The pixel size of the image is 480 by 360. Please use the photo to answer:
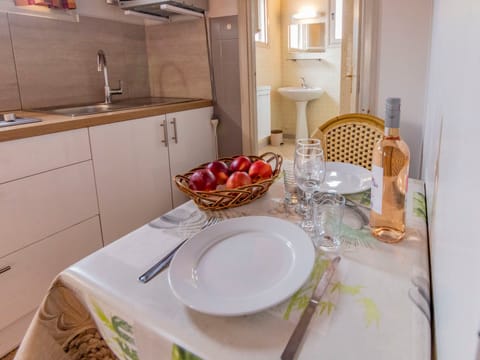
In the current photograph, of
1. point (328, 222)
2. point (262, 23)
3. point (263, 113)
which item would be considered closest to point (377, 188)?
point (328, 222)

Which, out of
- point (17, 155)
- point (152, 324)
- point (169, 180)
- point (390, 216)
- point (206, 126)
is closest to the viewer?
point (152, 324)

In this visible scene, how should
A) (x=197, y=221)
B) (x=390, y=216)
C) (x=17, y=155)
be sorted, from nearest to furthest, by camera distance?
(x=390, y=216)
(x=197, y=221)
(x=17, y=155)

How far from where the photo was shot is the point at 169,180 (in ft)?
7.47

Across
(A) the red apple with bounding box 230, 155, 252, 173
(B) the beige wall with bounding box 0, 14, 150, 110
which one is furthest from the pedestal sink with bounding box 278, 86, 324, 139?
(A) the red apple with bounding box 230, 155, 252, 173

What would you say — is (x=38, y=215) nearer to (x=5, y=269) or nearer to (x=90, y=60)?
(x=5, y=269)

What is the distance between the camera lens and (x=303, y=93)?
4.62 meters

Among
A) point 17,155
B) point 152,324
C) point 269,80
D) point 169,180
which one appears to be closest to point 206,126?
point 169,180

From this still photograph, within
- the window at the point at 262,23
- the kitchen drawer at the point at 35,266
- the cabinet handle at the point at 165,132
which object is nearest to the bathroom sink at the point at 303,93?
the window at the point at 262,23

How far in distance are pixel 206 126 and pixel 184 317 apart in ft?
7.06

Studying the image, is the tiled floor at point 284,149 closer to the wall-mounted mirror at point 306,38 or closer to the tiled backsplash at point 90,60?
the wall-mounted mirror at point 306,38

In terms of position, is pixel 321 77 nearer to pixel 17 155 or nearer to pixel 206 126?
pixel 206 126

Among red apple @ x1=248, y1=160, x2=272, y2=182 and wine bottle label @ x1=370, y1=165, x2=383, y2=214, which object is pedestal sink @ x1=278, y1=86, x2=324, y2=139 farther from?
wine bottle label @ x1=370, y1=165, x2=383, y2=214

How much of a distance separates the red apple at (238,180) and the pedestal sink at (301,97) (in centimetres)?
394

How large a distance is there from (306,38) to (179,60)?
9.19 ft
